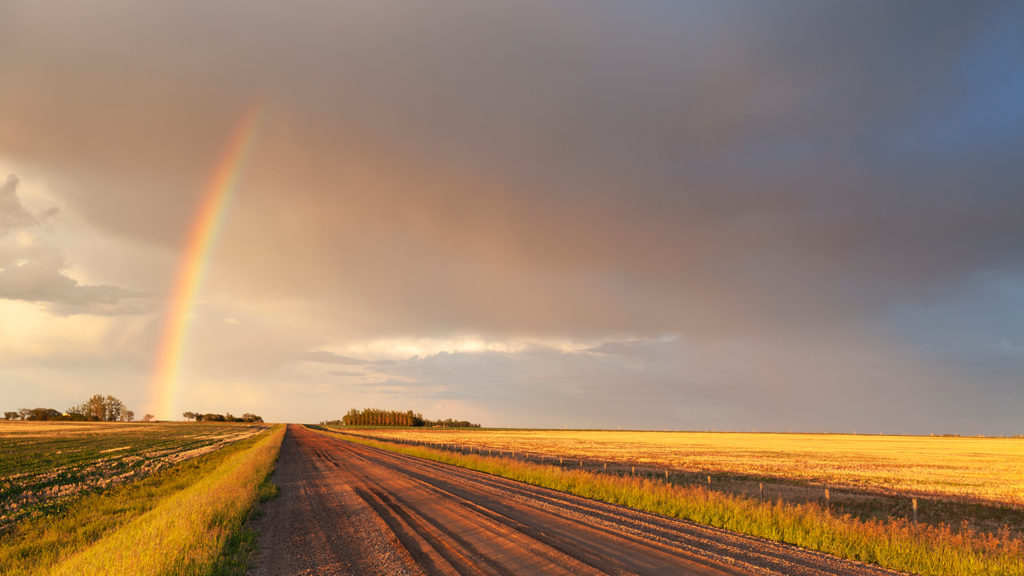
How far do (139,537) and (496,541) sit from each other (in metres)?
8.79

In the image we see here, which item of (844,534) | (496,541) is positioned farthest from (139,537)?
(844,534)

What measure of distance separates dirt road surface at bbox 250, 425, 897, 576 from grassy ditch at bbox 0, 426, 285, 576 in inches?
38.7

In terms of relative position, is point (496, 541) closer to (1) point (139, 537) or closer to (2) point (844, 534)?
(1) point (139, 537)

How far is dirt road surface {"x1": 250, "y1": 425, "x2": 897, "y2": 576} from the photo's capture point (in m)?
10.5

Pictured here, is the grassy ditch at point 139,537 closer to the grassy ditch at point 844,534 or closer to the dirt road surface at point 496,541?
the dirt road surface at point 496,541

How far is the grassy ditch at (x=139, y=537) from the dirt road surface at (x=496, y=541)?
98 cm

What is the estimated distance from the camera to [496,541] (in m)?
12.3

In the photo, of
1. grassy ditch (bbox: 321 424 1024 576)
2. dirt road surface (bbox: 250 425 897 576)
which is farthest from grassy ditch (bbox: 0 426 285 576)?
grassy ditch (bbox: 321 424 1024 576)

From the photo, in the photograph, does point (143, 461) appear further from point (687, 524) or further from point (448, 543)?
point (687, 524)

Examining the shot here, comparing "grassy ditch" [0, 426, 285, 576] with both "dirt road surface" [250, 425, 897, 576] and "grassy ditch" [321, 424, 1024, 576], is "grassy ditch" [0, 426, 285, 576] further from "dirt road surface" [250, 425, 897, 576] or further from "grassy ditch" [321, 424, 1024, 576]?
"grassy ditch" [321, 424, 1024, 576]

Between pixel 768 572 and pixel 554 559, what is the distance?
4425mm

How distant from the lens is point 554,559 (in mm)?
10812

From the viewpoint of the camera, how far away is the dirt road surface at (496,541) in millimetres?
10508

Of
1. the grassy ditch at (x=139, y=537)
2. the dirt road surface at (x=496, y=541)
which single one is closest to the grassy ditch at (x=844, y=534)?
the dirt road surface at (x=496, y=541)
